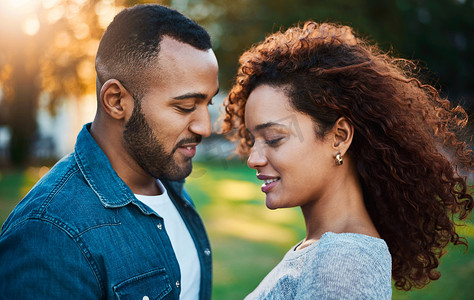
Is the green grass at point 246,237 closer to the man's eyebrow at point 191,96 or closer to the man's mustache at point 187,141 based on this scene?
the man's mustache at point 187,141

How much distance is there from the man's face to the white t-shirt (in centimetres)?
23

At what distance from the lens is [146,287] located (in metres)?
2.23

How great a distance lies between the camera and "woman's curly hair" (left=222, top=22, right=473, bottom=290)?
2264 millimetres

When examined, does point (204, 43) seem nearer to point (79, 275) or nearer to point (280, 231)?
point (79, 275)

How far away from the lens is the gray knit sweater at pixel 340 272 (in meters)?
1.71

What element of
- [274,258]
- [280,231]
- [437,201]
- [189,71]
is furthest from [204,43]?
[280,231]

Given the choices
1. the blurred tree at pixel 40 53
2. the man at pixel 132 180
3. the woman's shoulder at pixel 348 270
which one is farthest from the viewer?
the blurred tree at pixel 40 53

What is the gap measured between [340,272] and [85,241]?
3.97 ft

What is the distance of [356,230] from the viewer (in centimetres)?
215

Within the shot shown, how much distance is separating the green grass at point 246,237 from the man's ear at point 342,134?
1.38m

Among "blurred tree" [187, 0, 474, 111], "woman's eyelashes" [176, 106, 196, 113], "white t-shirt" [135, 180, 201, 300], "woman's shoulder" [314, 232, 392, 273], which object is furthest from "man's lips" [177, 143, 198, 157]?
"blurred tree" [187, 0, 474, 111]

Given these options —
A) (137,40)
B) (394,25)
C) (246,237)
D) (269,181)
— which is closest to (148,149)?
(137,40)

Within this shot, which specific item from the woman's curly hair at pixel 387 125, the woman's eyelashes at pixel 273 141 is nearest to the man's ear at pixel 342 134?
the woman's curly hair at pixel 387 125

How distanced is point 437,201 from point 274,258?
5029 millimetres
